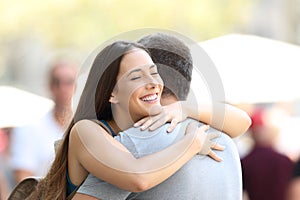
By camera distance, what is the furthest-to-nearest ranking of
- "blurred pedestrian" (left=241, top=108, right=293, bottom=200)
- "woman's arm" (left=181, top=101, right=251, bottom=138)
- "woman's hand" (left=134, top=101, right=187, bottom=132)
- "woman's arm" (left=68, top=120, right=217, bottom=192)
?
"blurred pedestrian" (left=241, top=108, right=293, bottom=200) < "woman's arm" (left=181, top=101, right=251, bottom=138) < "woman's hand" (left=134, top=101, right=187, bottom=132) < "woman's arm" (left=68, top=120, right=217, bottom=192)

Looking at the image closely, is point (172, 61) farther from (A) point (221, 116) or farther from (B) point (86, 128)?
(B) point (86, 128)

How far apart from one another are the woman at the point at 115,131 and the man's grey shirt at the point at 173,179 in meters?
0.04

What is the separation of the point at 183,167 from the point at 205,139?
0.40ft

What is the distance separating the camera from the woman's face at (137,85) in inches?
116

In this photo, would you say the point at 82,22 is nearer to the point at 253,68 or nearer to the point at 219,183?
the point at 253,68

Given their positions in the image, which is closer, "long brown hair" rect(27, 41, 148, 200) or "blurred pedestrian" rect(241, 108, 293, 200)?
"long brown hair" rect(27, 41, 148, 200)

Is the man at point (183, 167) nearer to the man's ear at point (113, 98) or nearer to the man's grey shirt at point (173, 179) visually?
the man's grey shirt at point (173, 179)

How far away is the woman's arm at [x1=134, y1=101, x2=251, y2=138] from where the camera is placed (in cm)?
295

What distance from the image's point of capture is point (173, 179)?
292 cm

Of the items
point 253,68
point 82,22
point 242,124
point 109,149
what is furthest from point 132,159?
point 82,22

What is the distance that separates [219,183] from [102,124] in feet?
1.39

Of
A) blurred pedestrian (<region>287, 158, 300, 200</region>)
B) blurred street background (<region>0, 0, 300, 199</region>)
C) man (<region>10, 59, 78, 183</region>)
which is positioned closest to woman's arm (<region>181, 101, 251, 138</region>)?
blurred pedestrian (<region>287, 158, 300, 200</region>)

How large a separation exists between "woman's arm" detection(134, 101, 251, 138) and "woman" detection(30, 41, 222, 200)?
0.17 feet

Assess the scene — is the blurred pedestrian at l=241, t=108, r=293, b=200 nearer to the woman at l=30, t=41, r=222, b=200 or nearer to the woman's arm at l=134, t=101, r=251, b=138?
the woman's arm at l=134, t=101, r=251, b=138
